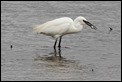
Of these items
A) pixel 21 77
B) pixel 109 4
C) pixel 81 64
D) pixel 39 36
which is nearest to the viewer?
pixel 21 77

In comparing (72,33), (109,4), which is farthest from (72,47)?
(109,4)

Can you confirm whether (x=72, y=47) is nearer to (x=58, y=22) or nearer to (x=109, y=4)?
(x=58, y=22)

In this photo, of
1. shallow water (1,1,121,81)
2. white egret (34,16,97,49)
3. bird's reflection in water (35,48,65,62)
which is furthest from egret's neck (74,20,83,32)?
bird's reflection in water (35,48,65,62)

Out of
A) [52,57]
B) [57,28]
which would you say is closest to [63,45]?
[57,28]

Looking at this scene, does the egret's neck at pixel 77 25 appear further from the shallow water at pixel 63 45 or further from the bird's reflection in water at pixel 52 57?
the bird's reflection in water at pixel 52 57

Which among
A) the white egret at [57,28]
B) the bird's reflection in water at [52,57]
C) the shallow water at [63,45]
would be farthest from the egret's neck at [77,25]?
the bird's reflection in water at [52,57]

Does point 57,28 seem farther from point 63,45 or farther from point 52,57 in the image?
point 52,57

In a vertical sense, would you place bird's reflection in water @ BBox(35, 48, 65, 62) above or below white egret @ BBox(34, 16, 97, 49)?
below

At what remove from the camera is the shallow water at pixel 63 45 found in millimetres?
12016

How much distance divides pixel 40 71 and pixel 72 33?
3.21 meters

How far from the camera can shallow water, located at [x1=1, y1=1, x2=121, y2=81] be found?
12.0 m

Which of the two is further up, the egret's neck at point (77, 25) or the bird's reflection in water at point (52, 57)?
the egret's neck at point (77, 25)

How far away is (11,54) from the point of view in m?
13.6

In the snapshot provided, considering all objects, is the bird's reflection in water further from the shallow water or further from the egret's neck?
the egret's neck
